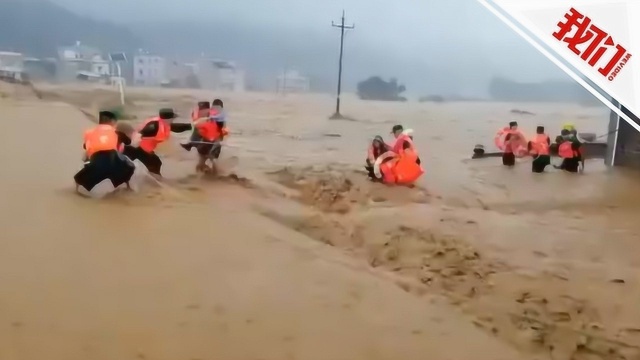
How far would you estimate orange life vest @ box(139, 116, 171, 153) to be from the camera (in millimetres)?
1086

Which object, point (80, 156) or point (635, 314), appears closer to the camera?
point (80, 156)

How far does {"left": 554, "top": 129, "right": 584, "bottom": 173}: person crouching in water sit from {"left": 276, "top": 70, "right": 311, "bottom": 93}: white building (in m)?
0.48

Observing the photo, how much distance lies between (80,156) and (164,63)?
8.0 inches

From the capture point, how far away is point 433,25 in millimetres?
1159

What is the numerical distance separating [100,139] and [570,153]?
83 cm

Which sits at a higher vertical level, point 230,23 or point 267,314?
point 230,23

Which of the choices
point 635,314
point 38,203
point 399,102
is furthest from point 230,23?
point 635,314

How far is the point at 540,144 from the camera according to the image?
1.21 meters

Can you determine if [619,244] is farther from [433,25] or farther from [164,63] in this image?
[164,63]

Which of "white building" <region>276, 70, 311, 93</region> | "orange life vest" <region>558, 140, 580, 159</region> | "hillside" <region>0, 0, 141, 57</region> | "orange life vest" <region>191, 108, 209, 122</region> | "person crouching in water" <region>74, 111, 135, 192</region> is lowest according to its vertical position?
"person crouching in water" <region>74, 111, 135, 192</region>

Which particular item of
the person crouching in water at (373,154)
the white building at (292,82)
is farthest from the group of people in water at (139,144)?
the person crouching in water at (373,154)

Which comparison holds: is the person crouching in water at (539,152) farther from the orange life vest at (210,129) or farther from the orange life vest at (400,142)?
the orange life vest at (210,129)

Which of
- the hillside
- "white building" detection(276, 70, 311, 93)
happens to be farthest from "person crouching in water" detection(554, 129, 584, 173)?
the hillside

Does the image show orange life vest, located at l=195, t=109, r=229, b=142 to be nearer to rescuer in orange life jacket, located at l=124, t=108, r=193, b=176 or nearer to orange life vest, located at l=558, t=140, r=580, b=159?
rescuer in orange life jacket, located at l=124, t=108, r=193, b=176
